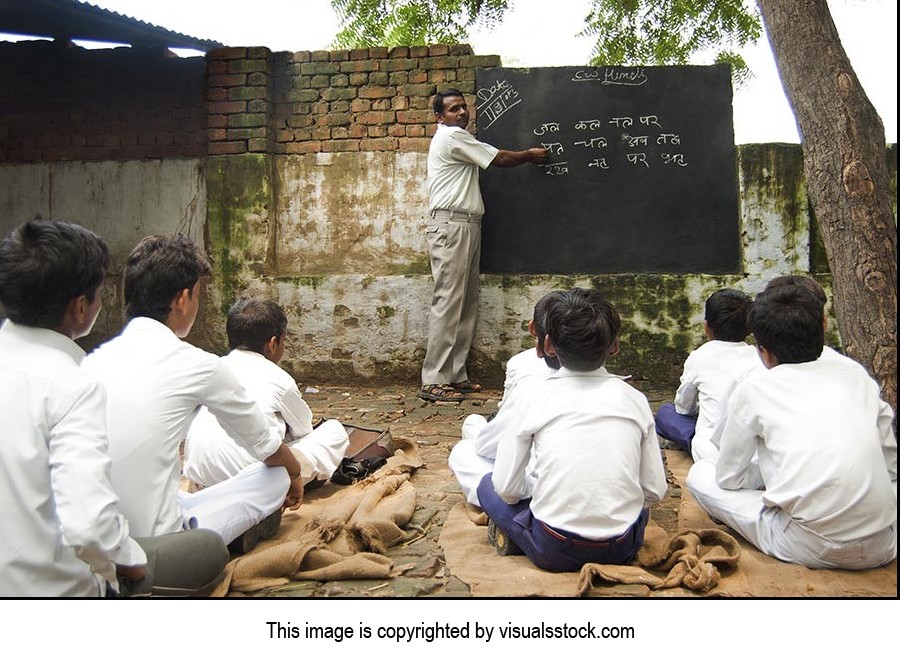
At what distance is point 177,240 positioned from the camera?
2824mm

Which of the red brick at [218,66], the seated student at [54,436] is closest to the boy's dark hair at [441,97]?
the red brick at [218,66]

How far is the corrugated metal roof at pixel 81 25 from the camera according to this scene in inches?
262

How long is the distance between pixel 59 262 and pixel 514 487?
1634mm

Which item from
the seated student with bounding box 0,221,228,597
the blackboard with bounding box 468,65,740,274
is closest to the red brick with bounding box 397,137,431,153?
the blackboard with bounding box 468,65,740,274

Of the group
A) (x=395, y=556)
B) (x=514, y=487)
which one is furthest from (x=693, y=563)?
(x=395, y=556)

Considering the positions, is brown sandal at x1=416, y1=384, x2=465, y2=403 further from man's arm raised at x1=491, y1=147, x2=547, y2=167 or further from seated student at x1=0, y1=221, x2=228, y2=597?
seated student at x1=0, y1=221, x2=228, y2=597

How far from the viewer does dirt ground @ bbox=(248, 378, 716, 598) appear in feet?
9.26

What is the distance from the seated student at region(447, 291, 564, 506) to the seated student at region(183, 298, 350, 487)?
695 mm

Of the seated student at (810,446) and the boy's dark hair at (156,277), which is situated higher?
the boy's dark hair at (156,277)

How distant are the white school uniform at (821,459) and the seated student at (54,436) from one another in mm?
2004

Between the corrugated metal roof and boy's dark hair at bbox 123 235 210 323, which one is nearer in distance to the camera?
boy's dark hair at bbox 123 235 210 323

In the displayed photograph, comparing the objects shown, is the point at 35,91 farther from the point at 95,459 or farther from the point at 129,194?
the point at 95,459

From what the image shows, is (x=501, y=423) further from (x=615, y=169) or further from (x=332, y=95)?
(x=332, y=95)

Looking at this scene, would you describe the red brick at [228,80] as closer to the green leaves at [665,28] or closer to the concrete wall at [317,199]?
the concrete wall at [317,199]
